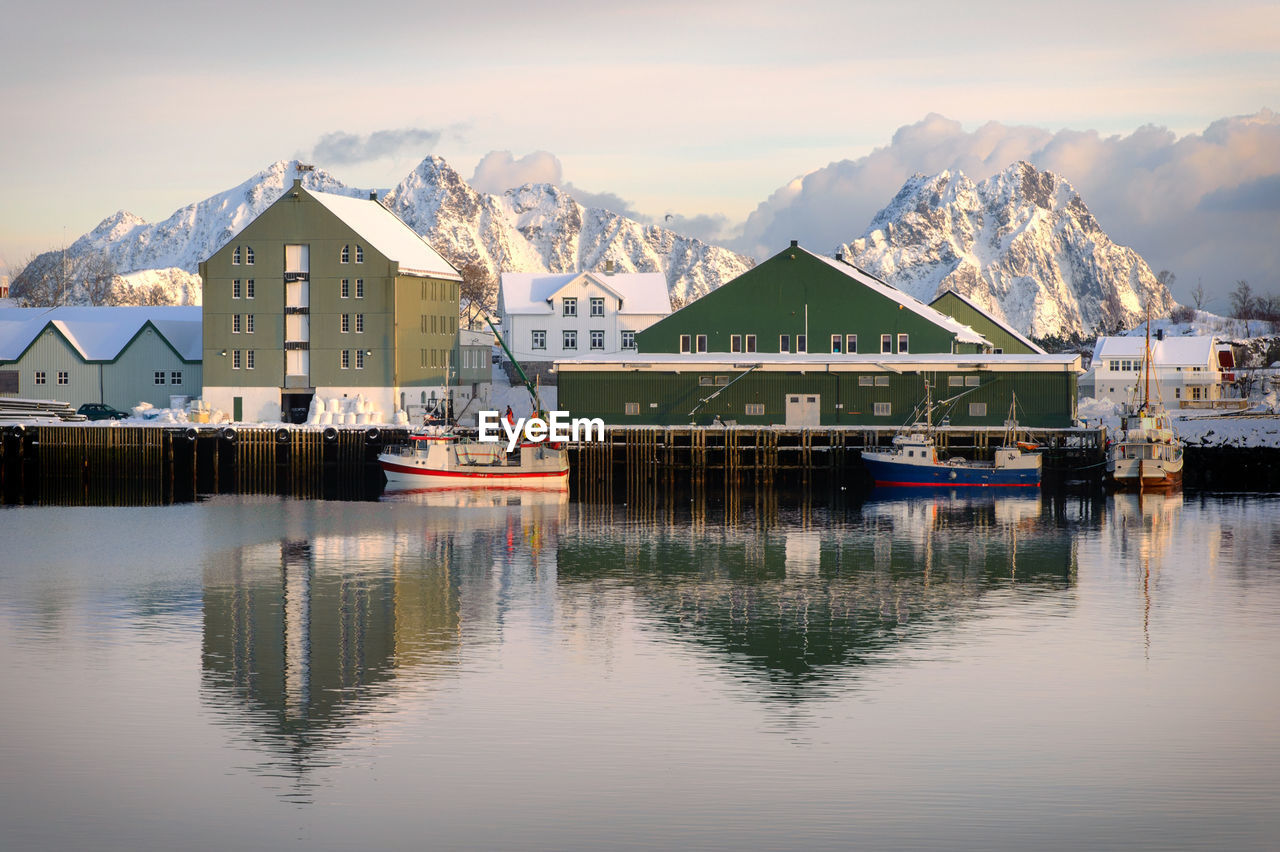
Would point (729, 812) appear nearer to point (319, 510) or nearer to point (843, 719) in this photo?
point (843, 719)

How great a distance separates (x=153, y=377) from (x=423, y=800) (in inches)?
3133

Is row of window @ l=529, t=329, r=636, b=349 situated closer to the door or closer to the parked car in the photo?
the parked car

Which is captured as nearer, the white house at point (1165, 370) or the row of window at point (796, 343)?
the row of window at point (796, 343)

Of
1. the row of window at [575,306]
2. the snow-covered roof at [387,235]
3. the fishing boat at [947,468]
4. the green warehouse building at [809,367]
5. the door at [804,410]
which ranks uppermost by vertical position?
the snow-covered roof at [387,235]

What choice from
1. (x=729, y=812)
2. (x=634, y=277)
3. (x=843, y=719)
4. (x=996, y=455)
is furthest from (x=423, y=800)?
(x=634, y=277)

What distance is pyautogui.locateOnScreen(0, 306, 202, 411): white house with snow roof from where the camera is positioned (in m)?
93.7

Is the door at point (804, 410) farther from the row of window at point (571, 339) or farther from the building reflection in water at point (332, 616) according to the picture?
the row of window at point (571, 339)

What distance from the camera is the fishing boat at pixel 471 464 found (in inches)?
2788

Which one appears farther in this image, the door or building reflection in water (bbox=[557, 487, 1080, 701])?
the door

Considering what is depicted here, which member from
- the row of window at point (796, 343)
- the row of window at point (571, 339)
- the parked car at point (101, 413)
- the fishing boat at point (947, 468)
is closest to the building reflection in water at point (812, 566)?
the fishing boat at point (947, 468)

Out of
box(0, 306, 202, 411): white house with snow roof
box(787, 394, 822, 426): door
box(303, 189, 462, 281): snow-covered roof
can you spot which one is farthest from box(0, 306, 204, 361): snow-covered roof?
box(787, 394, 822, 426): door

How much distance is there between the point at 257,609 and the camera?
116ft

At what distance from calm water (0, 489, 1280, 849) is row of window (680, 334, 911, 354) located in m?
33.9

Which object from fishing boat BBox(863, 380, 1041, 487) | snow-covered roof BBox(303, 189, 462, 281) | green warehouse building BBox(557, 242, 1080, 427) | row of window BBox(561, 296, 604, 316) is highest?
snow-covered roof BBox(303, 189, 462, 281)
